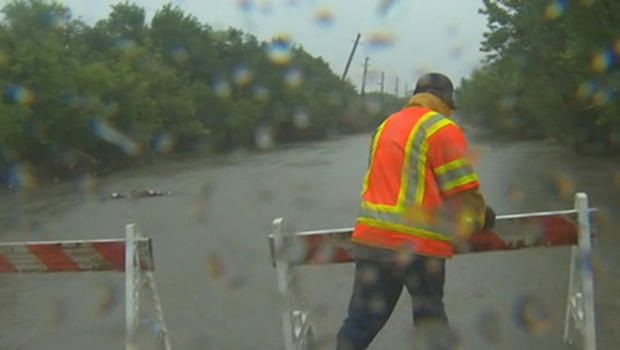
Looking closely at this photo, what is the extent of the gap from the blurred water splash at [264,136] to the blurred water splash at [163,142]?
12030 millimetres

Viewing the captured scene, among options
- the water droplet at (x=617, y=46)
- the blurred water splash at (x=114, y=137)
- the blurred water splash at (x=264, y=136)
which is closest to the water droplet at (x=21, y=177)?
the blurred water splash at (x=114, y=137)

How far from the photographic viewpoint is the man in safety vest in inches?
169

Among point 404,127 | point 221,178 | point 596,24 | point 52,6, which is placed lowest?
point 221,178

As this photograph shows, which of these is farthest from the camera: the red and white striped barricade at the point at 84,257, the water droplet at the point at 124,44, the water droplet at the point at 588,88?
the water droplet at the point at 124,44

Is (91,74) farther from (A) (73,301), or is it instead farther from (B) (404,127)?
(B) (404,127)

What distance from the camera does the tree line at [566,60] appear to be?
1866cm

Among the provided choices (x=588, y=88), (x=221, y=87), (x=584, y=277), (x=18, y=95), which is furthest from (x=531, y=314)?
(x=221, y=87)

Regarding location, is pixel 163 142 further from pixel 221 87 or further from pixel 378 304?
pixel 378 304

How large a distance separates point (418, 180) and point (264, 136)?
64.6 meters

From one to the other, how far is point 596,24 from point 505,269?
1145 cm

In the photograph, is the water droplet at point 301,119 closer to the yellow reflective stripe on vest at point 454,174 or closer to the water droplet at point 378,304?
the water droplet at point 378,304

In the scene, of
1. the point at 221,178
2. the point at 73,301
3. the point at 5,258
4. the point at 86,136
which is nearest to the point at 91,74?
the point at 86,136

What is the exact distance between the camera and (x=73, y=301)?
8219 millimetres

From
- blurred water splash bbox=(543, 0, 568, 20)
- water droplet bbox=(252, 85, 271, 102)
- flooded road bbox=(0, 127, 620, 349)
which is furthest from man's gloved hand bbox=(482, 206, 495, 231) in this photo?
water droplet bbox=(252, 85, 271, 102)
